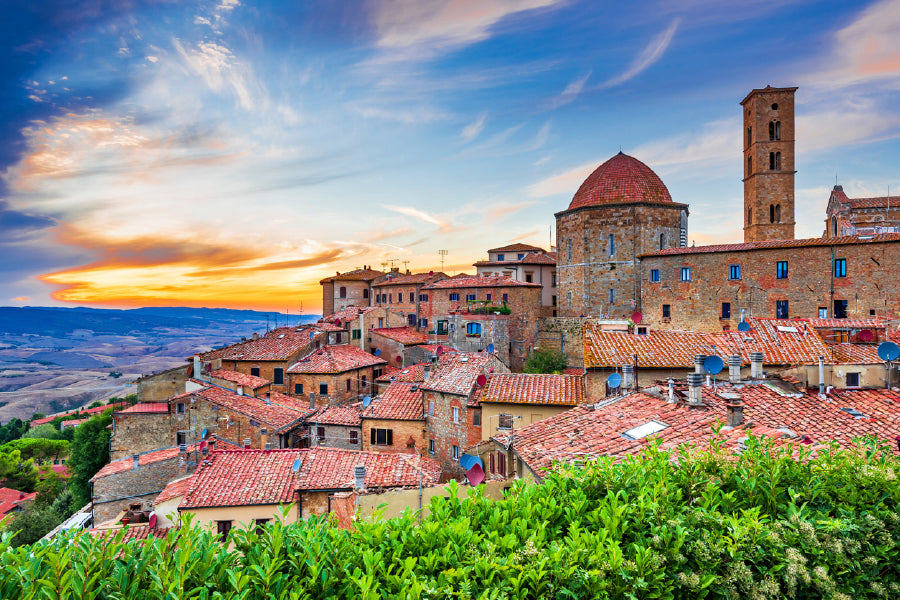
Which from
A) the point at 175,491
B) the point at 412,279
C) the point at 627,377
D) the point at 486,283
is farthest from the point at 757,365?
the point at 412,279

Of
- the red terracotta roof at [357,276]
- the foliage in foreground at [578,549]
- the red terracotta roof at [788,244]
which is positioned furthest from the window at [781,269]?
the red terracotta roof at [357,276]

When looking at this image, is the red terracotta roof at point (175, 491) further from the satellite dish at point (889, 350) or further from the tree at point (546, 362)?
the tree at point (546, 362)

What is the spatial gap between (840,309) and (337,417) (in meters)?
32.9

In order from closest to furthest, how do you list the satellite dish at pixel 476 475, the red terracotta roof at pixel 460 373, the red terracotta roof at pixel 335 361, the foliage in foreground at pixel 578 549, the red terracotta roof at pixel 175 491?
the foliage in foreground at pixel 578 549 < the satellite dish at pixel 476 475 < the red terracotta roof at pixel 175 491 < the red terracotta roof at pixel 460 373 < the red terracotta roof at pixel 335 361

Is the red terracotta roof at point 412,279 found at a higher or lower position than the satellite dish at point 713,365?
higher

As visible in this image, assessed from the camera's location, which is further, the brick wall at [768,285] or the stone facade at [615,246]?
the stone facade at [615,246]

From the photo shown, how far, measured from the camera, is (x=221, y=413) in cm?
2900

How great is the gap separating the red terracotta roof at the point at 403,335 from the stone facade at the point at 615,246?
14432mm

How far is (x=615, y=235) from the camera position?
42.8 metres

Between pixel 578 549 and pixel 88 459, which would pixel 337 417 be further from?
pixel 578 549

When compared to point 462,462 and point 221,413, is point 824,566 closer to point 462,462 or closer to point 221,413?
point 462,462

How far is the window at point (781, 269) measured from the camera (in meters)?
33.0

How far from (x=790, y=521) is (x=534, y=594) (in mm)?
2578

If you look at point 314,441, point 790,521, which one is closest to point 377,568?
point 790,521
